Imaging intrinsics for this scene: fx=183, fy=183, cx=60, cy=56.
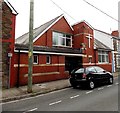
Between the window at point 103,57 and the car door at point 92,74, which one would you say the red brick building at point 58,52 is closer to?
the window at point 103,57

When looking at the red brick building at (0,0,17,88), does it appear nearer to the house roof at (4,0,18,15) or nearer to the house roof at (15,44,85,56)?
the house roof at (4,0,18,15)

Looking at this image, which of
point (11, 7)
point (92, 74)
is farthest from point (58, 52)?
point (11, 7)

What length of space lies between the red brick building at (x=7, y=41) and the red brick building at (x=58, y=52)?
1.87 ft

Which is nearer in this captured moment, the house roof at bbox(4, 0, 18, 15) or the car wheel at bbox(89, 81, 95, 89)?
the car wheel at bbox(89, 81, 95, 89)

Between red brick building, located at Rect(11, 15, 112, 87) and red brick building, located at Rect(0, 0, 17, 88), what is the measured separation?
0.57 metres

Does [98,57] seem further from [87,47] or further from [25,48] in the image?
[25,48]

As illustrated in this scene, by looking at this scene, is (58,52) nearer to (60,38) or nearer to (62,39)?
(60,38)

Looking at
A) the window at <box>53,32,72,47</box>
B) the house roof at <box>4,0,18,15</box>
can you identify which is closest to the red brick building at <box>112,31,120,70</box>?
the window at <box>53,32,72,47</box>

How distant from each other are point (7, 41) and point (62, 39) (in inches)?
371

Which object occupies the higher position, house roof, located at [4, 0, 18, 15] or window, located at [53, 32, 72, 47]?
house roof, located at [4, 0, 18, 15]

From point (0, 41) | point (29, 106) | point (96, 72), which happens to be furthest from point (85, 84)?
point (0, 41)

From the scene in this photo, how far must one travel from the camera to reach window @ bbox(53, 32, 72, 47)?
2145cm

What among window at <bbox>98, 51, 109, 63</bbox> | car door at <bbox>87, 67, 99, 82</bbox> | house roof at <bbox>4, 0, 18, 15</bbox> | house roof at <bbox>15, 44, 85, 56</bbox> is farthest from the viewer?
window at <bbox>98, 51, 109, 63</bbox>

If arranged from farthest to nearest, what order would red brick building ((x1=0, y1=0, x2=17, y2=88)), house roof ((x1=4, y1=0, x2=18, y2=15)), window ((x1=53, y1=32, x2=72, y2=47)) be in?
window ((x1=53, y1=32, x2=72, y2=47)), house roof ((x1=4, y1=0, x2=18, y2=15)), red brick building ((x1=0, y1=0, x2=17, y2=88))
